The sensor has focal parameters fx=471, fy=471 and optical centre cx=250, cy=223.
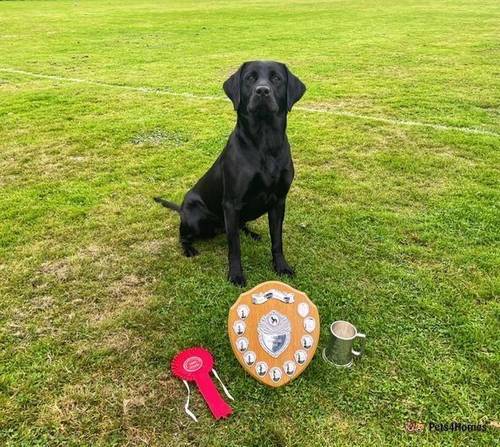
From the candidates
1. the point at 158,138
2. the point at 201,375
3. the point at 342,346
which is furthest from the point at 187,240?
the point at 158,138

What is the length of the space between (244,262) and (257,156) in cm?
105

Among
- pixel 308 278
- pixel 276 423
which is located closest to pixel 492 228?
pixel 308 278

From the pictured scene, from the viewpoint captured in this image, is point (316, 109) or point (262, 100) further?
point (316, 109)

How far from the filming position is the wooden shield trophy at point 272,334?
286 centimetres

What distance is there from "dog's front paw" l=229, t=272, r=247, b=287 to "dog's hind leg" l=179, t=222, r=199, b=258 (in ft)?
1.83

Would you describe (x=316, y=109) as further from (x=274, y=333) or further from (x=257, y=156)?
(x=274, y=333)

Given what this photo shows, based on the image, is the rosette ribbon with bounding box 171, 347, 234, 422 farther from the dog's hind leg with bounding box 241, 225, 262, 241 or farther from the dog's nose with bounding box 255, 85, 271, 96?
the dog's nose with bounding box 255, 85, 271, 96

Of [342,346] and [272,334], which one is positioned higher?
[272,334]

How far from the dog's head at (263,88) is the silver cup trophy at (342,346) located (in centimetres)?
161

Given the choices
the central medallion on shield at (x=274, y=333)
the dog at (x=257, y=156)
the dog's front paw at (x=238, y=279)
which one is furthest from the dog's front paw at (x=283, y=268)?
the central medallion on shield at (x=274, y=333)

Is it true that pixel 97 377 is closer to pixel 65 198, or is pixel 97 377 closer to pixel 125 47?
pixel 65 198

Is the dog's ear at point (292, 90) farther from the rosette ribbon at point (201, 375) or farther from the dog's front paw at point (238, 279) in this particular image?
the rosette ribbon at point (201, 375)

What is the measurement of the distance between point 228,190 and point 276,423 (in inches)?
69.9

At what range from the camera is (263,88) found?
338 centimetres
